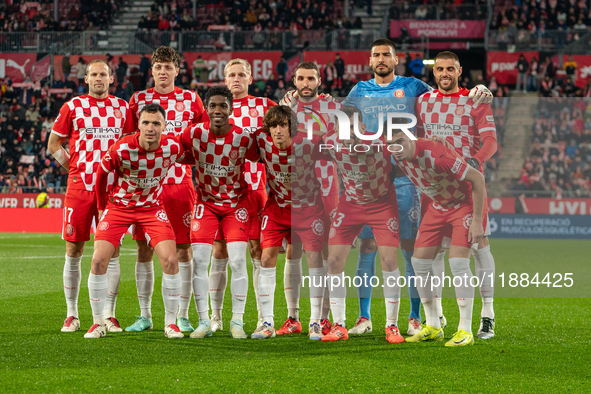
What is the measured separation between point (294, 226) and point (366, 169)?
2.52 ft

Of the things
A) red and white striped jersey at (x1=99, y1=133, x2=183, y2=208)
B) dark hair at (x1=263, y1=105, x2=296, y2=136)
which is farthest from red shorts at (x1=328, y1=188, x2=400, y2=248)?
red and white striped jersey at (x1=99, y1=133, x2=183, y2=208)

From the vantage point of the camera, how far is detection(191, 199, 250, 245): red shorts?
5668 millimetres

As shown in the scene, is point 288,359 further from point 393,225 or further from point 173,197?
point 173,197

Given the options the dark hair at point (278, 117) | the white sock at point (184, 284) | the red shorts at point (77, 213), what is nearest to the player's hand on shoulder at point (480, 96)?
the dark hair at point (278, 117)

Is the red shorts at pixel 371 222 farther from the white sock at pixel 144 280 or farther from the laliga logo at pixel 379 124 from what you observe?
the white sock at pixel 144 280

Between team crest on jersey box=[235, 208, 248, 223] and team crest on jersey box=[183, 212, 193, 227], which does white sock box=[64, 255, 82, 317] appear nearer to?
team crest on jersey box=[183, 212, 193, 227]

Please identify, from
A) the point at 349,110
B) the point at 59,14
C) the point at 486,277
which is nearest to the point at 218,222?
the point at 349,110

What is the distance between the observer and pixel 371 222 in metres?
5.59

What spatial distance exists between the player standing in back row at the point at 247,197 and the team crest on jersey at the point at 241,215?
10cm

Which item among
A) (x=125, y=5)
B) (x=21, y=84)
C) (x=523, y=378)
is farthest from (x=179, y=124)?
(x=125, y=5)

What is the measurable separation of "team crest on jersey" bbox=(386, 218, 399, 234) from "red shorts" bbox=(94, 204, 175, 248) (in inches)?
69.9

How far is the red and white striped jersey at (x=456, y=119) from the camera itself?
225 inches

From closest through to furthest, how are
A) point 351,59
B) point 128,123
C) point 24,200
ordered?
point 128,123 < point 24,200 < point 351,59

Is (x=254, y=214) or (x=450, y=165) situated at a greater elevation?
(x=450, y=165)
